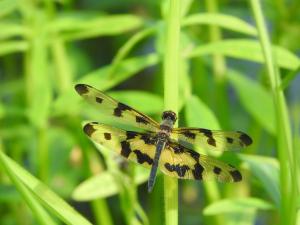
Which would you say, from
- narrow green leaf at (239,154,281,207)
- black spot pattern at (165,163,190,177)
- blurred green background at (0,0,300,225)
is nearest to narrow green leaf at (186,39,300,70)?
blurred green background at (0,0,300,225)

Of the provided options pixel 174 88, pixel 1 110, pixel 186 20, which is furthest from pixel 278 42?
pixel 174 88

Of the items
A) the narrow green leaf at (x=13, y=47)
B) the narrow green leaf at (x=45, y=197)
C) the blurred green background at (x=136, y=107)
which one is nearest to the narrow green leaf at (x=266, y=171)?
the blurred green background at (x=136, y=107)

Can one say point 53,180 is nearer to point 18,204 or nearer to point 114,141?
point 18,204

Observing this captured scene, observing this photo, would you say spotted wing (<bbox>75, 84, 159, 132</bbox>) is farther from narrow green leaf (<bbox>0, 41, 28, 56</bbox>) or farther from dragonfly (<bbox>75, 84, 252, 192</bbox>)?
narrow green leaf (<bbox>0, 41, 28, 56</bbox>)

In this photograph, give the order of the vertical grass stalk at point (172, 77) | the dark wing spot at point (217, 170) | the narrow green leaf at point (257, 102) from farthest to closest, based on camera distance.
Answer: the narrow green leaf at point (257, 102) → the dark wing spot at point (217, 170) → the vertical grass stalk at point (172, 77)

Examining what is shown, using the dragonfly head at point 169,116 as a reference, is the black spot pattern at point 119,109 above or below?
above

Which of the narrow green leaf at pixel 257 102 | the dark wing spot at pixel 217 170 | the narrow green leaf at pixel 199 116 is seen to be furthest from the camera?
the narrow green leaf at pixel 257 102

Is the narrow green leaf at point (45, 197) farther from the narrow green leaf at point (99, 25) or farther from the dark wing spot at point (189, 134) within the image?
the narrow green leaf at point (99, 25)

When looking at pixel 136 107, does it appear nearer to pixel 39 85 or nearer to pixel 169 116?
pixel 39 85
